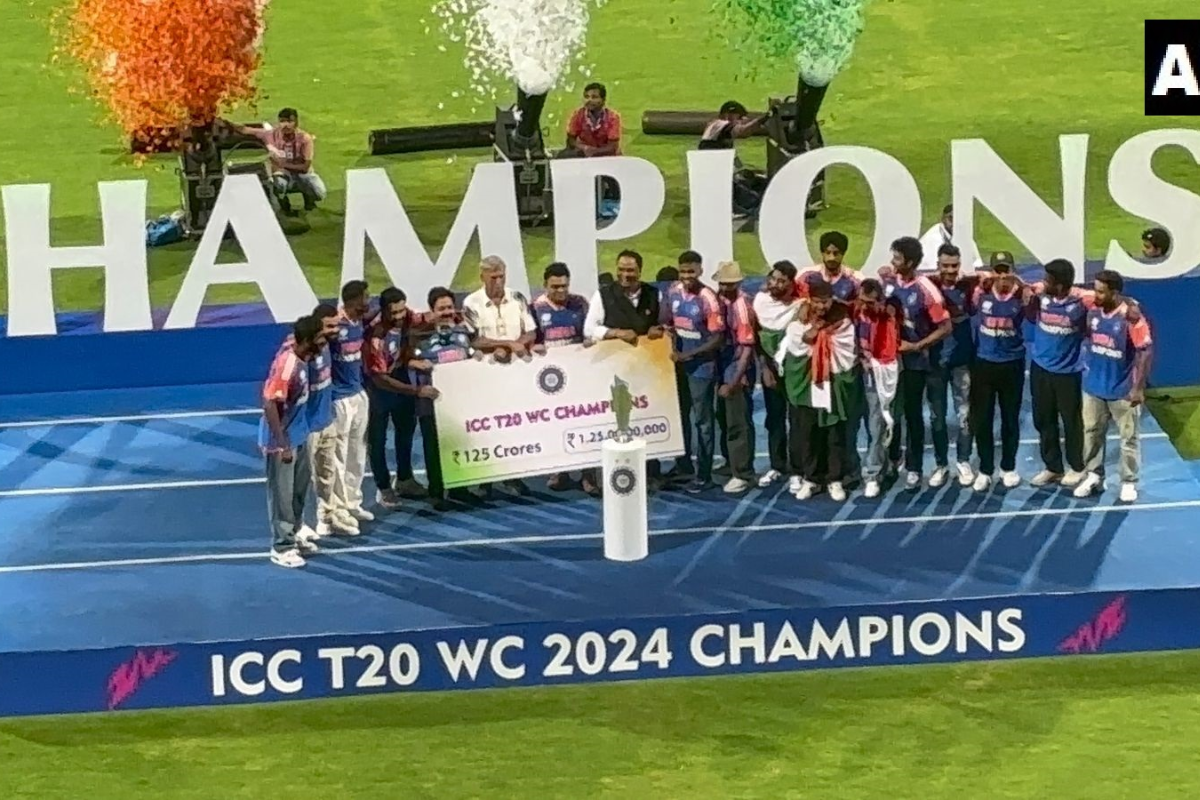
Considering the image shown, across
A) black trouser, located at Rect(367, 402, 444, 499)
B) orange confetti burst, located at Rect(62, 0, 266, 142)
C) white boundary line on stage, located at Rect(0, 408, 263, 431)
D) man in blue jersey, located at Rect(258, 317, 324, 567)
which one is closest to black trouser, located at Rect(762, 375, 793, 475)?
A: black trouser, located at Rect(367, 402, 444, 499)

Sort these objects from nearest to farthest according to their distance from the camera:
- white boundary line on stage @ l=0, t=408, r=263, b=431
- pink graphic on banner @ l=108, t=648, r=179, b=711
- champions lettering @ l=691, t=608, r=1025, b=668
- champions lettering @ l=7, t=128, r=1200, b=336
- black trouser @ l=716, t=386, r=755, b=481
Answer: pink graphic on banner @ l=108, t=648, r=179, b=711
champions lettering @ l=691, t=608, r=1025, b=668
black trouser @ l=716, t=386, r=755, b=481
champions lettering @ l=7, t=128, r=1200, b=336
white boundary line on stage @ l=0, t=408, r=263, b=431

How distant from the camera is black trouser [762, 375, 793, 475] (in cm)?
1113

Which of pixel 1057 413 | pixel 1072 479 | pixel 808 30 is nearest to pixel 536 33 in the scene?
pixel 808 30

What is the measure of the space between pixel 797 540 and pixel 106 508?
374 centimetres

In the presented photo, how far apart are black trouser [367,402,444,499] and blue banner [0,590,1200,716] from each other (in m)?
1.72

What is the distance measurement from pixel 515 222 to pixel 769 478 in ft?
7.54

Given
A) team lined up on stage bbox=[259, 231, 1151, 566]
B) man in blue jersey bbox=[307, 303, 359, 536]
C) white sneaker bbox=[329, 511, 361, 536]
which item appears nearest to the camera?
man in blue jersey bbox=[307, 303, 359, 536]

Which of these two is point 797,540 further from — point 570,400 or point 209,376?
point 209,376

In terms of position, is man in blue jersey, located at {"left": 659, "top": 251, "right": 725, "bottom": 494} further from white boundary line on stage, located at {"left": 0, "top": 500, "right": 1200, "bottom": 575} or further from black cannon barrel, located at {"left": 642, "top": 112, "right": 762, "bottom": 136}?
black cannon barrel, located at {"left": 642, "top": 112, "right": 762, "bottom": 136}

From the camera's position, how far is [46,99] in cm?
1819

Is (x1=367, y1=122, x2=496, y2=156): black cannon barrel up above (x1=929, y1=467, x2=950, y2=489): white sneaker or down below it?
above

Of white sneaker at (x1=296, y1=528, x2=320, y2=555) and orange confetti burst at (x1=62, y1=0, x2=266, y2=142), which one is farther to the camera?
orange confetti burst at (x1=62, y1=0, x2=266, y2=142)

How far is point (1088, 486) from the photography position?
36.6ft

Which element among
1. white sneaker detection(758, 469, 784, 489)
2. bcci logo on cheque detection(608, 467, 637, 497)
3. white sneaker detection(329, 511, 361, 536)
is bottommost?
white sneaker detection(329, 511, 361, 536)
